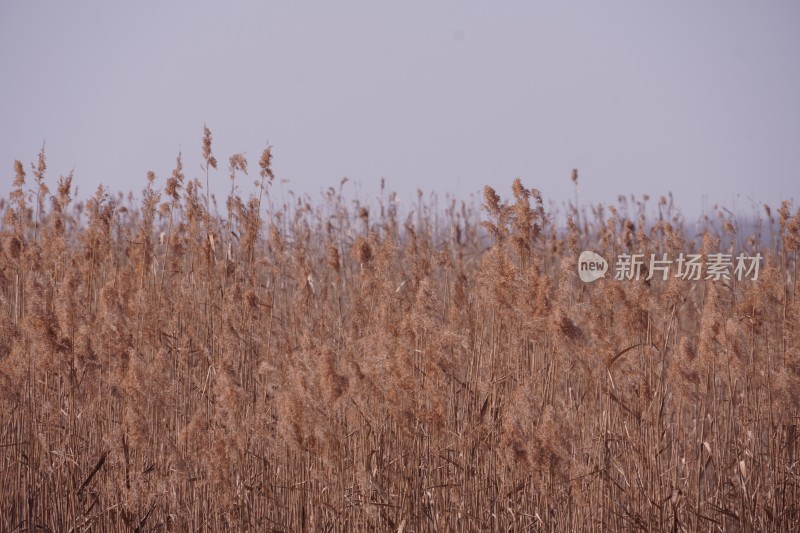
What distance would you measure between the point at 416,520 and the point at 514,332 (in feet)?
2.68

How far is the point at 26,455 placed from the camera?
10.8 feet

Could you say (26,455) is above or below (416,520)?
above

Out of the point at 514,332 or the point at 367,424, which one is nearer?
the point at 367,424

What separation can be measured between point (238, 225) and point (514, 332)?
1.35m

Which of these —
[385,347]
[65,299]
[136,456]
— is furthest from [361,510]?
[65,299]

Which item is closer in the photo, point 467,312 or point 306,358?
point 306,358

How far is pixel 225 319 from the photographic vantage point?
11.9ft

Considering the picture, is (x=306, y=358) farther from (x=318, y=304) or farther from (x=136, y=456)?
(x=318, y=304)

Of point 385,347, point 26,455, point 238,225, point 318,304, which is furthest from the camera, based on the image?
point 318,304

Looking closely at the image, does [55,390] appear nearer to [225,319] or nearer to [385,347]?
[225,319]

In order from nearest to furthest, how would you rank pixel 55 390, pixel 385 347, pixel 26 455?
pixel 385 347 < pixel 26 455 < pixel 55 390

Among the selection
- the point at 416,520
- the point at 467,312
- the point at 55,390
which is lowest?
the point at 416,520

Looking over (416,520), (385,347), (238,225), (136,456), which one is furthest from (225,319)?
(416,520)

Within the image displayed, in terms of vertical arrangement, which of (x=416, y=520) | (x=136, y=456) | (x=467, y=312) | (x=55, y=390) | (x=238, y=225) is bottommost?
(x=416, y=520)
